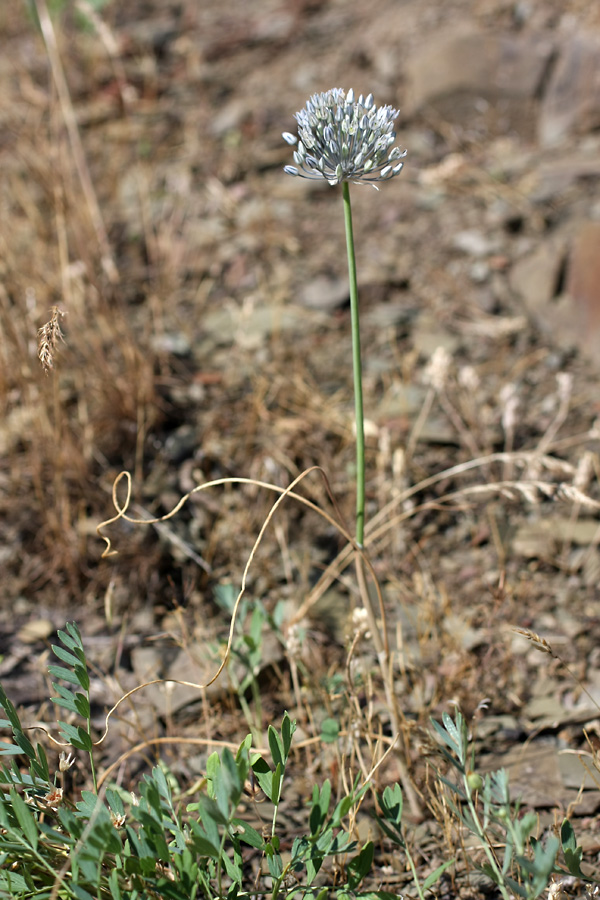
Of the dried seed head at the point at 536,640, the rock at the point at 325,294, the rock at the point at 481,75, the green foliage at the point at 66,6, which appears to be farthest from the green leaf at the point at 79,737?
the green foliage at the point at 66,6

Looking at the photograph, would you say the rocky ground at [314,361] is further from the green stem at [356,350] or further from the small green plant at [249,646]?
the green stem at [356,350]

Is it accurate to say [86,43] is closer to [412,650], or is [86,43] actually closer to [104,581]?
[104,581]

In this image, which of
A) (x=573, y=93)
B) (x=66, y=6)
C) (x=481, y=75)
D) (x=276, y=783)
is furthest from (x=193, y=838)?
(x=66, y=6)

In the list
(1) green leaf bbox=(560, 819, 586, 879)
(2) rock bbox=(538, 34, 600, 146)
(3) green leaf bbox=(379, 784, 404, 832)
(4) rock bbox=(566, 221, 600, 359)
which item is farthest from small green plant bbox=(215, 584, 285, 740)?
(2) rock bbox=(538, 34, 600, 146)

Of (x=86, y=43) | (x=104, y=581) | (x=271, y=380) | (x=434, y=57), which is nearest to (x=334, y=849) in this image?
(x=104, y=581)

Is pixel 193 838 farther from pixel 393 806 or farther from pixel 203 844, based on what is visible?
pixel 393 806
